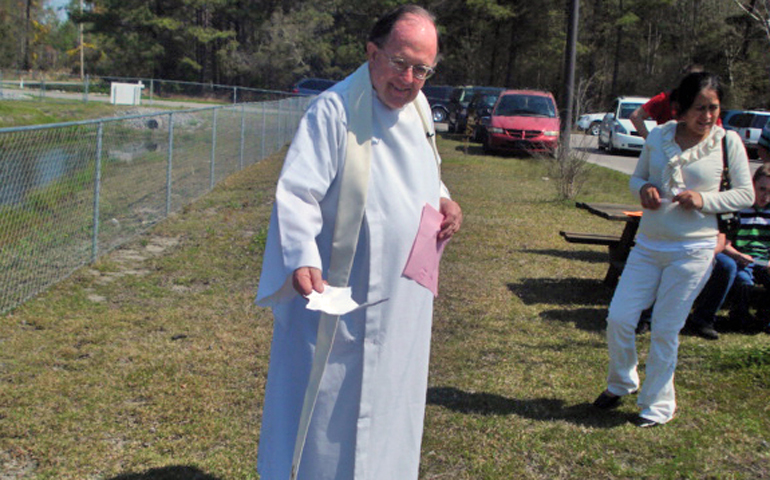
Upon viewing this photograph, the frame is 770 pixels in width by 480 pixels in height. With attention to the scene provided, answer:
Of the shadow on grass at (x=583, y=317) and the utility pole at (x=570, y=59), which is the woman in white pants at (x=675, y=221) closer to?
the shadow on grass at (x=583, y=317)

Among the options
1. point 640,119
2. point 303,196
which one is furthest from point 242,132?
point 303,196

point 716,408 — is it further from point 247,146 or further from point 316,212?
point 247,146

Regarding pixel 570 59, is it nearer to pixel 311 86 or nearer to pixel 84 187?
pixel 84 187

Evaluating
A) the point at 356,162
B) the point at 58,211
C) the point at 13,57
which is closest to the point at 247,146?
the point at 58,211

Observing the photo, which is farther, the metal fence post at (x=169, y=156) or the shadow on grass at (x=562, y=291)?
the metal fence post at (x=169, y=156)

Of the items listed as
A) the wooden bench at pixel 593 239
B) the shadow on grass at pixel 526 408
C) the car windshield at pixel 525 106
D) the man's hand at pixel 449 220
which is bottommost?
the shadow on grass at pixel 526 408

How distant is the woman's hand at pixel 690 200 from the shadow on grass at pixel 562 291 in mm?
2972

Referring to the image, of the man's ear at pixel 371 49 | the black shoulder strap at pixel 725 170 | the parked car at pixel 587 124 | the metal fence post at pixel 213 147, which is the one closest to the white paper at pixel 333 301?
the man's ear at pixel 371 49

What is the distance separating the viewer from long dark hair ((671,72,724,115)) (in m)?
4.17

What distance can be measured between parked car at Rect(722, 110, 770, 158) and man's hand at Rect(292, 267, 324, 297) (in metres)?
26.9

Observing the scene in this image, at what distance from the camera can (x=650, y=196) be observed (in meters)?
4.28

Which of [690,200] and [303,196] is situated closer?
[303,196]

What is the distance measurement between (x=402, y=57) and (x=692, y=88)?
206 centimetres

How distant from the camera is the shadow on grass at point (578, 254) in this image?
29.9 feet
